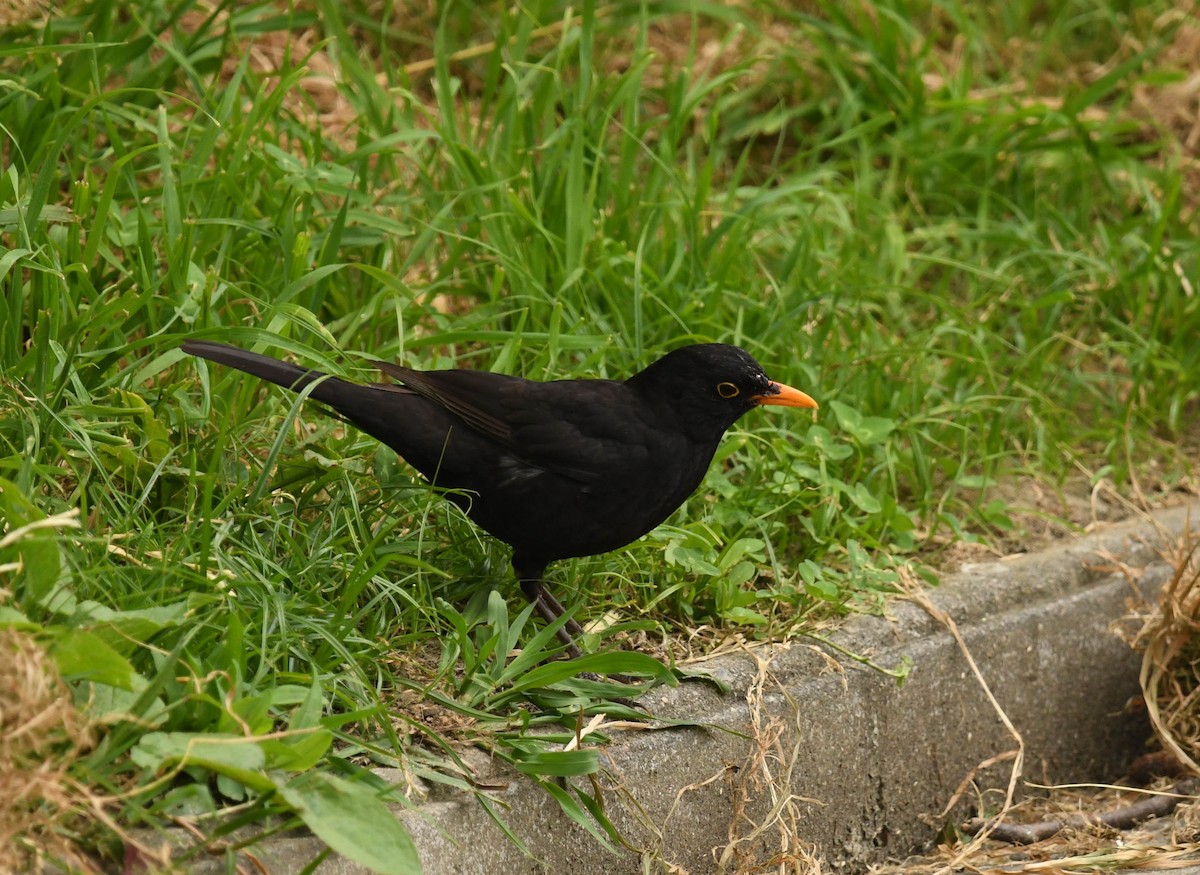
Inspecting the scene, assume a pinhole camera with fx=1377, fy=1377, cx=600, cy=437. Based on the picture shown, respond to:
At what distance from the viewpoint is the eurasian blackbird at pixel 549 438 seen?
339 cm

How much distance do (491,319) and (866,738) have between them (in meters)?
1.65

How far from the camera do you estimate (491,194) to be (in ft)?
14.7

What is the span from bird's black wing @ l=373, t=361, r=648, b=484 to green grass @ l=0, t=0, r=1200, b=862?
0.26 metres

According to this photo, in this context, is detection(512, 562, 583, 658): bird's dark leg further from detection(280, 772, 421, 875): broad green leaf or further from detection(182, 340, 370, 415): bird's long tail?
detection(280, 772, 421, 875): broad green leaf

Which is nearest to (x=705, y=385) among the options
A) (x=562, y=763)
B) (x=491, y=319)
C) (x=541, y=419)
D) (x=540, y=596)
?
(x=541, y=419)

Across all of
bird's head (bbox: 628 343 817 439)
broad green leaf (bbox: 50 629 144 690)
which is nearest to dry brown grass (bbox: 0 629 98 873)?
broad green leaf (bbox: 50 629 144 690)

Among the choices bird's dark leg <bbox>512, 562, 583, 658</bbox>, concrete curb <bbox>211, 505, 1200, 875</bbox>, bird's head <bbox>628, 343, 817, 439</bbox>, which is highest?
bird's head <bbox>628, 343, 817, 439</bbox>

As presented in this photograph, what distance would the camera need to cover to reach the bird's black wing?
136 inches

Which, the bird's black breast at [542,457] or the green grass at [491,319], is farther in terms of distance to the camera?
the bird's black breast at [542,457]

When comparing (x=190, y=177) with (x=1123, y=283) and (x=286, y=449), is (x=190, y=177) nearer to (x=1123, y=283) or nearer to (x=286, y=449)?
(x=286, y=449)

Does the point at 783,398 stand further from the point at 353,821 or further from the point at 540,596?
the point at 353,821

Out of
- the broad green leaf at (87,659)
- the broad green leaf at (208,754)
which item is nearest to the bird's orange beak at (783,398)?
the broad green leaf at (208,754)

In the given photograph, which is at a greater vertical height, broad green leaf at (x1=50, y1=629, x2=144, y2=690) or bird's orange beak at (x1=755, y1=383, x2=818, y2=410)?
broad green leaf at (x1=50, y1=629, x2=144, y2=690)

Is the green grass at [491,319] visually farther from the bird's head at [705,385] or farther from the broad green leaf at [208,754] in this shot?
the bird's head at [705,385]
